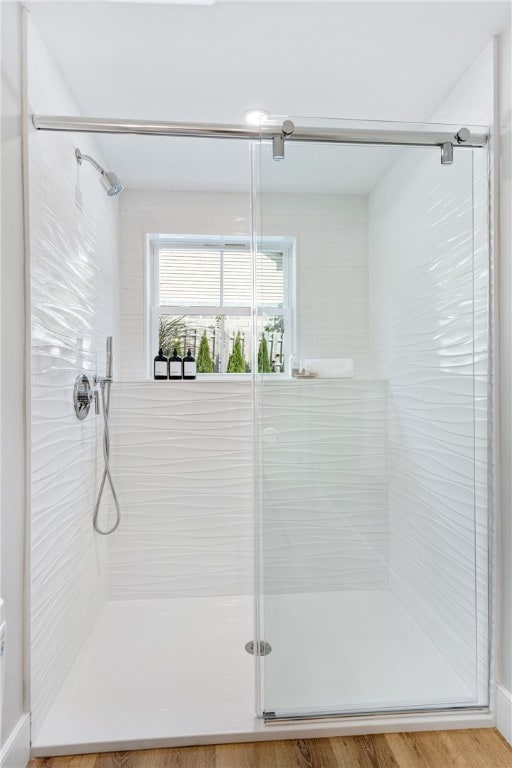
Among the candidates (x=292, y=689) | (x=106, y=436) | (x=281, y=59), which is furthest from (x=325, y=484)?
(x=281, y=59)

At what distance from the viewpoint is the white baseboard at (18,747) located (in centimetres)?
128

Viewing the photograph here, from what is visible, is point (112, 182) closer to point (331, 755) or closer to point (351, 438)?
point (351, 438)

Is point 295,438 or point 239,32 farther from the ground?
point 239,32

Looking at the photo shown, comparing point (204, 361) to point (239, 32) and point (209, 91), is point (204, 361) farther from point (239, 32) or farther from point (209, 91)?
point (239, 32)

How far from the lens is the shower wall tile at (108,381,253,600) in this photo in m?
2.52

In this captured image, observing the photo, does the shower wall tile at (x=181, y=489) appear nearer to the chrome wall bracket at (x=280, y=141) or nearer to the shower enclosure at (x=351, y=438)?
the shower enclosure at (x=351, y=438)

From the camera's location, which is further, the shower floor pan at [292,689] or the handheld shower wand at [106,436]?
the handheld shower wand at [106,436]

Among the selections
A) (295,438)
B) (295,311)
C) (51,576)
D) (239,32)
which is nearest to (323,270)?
(295,311)

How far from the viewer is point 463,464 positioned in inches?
65.5

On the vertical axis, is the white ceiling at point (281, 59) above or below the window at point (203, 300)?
above

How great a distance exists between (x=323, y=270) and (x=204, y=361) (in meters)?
1.49

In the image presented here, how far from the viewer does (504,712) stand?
152 centimetres

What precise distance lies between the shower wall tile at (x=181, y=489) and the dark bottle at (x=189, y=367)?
21cm

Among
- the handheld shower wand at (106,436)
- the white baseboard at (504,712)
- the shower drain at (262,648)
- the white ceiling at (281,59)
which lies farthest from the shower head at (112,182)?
the white baseboard at (504,712)
